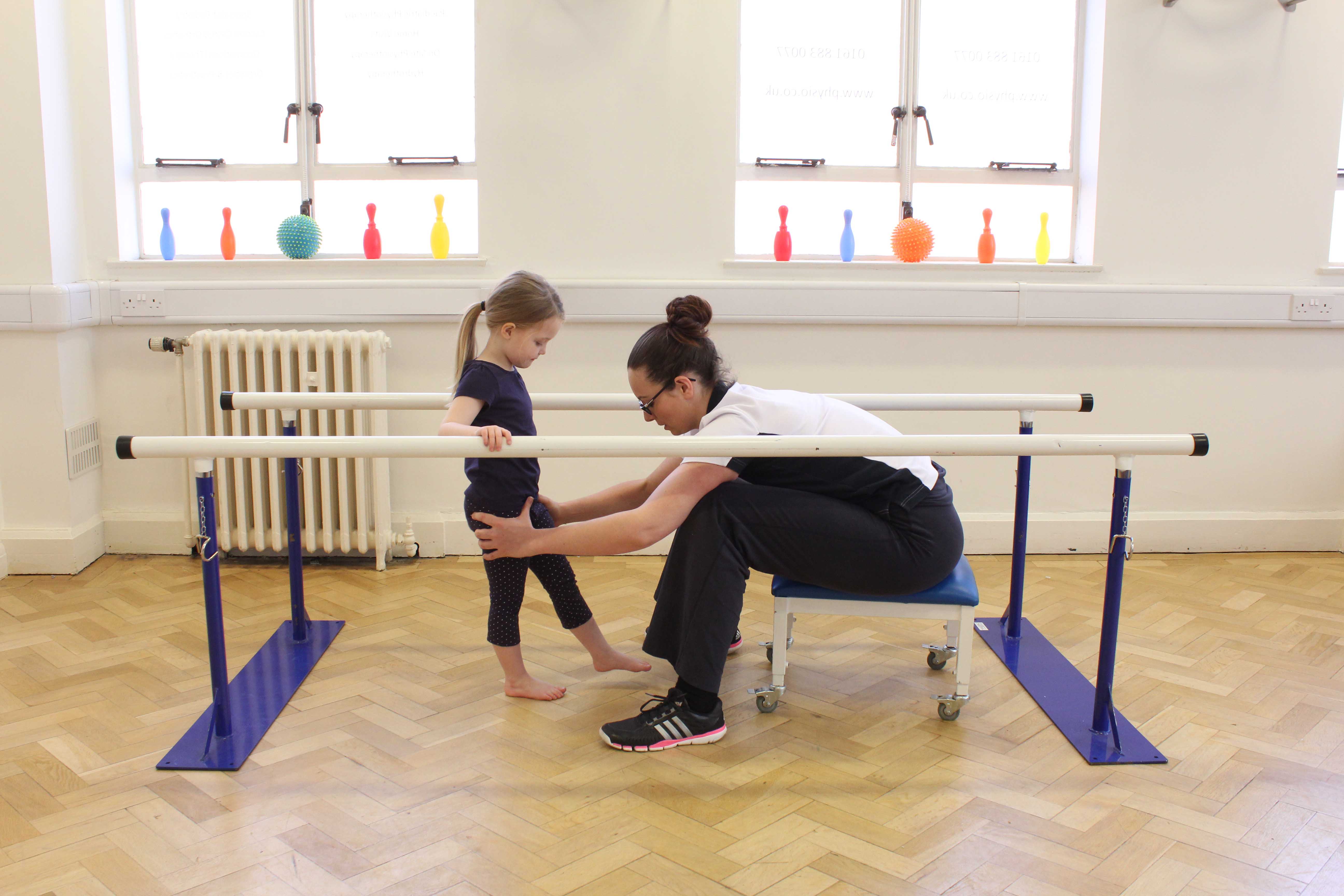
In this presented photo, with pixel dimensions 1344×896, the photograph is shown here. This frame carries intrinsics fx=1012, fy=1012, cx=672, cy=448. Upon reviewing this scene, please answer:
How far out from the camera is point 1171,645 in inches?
104

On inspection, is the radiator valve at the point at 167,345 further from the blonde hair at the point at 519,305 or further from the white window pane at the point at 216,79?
the blonde hair at the point at 519,305

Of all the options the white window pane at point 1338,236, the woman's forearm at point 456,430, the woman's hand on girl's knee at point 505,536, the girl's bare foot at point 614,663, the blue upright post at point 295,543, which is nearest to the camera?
the woman's forearm at point 456,430

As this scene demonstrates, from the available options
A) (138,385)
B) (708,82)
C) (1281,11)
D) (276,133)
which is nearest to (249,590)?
(138,385)

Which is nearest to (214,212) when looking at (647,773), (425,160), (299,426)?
(425,160)

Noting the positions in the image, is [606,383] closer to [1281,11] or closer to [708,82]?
[708,82]

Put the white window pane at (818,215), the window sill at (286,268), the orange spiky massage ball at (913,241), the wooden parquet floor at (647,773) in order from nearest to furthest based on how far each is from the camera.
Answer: the wooden parquet floor at (647,773), the window sill at (286,268), the orange spiky massage ball at (913,241), the white window pane at (818,215)

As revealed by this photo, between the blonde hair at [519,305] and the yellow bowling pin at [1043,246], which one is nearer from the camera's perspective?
the blonde hair at [519,305]

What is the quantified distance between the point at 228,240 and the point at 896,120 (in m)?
2.25

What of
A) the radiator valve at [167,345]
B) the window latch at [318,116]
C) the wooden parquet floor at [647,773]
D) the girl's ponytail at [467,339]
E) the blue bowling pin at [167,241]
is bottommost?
the wooden parquet floor at [647,773]

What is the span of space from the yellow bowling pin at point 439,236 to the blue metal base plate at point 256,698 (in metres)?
1.24

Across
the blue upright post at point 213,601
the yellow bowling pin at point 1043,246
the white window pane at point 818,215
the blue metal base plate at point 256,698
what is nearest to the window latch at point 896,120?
the white window pane at point 818,215

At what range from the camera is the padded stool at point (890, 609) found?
2.12m

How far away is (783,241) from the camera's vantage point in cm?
333

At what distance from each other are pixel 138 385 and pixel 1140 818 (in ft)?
10.1
